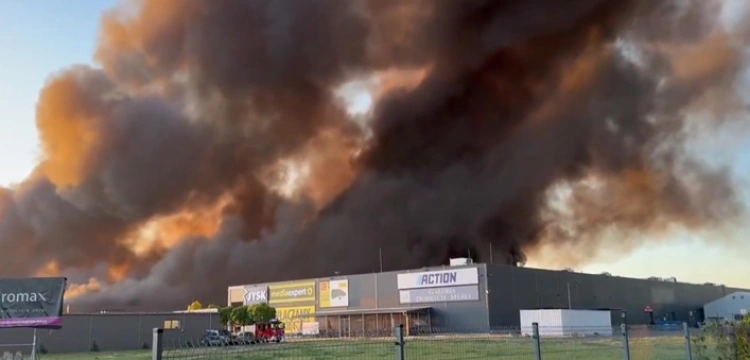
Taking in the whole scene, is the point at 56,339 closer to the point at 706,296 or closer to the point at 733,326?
the point at 733,326

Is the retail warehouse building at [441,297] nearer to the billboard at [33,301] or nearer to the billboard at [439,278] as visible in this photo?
the billboard at [439,278]

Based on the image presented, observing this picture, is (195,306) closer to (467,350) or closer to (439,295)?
(439,295)

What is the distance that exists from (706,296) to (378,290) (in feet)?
166

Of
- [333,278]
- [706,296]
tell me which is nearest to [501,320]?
[333,278]

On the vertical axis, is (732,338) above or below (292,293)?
below

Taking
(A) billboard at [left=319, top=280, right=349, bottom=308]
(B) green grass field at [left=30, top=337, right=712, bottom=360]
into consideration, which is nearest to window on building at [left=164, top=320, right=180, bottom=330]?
(A) billboard at [left=319, top=280, right=349, bottom=308]

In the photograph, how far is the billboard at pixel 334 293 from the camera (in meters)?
61.3

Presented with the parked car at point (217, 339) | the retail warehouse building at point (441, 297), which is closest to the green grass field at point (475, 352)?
the parked car at point (217, 339)

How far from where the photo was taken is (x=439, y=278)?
54688 mm

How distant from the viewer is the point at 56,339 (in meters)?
42.5

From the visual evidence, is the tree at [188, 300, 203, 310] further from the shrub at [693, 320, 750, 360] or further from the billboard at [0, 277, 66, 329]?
the shrub at [693, 320, 750, 360]

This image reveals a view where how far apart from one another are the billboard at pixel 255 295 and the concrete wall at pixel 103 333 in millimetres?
16648

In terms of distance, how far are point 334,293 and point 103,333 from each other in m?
22.0

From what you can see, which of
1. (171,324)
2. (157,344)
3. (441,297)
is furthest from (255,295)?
(157,344)
